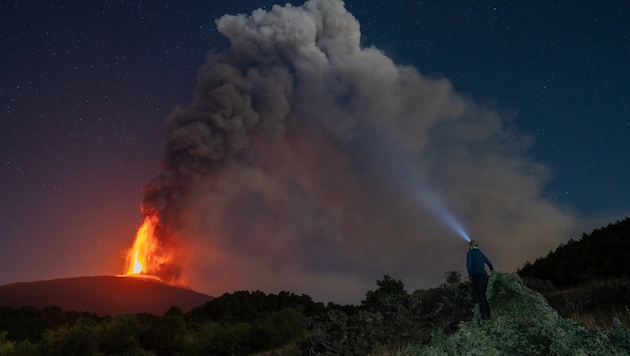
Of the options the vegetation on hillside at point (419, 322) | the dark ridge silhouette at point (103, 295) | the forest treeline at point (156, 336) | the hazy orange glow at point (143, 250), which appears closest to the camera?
A: the vegetation on hillside at point (419, 322)

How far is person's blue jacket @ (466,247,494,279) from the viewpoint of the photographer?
10984mm

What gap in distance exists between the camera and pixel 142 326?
122 feet

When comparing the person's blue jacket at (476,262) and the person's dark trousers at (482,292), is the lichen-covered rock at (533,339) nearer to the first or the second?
the person's dark trousers at (482,292)


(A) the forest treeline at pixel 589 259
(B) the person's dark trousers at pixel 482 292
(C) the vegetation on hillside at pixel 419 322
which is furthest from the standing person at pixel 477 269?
(A) the forest treeline at pixel 589 259

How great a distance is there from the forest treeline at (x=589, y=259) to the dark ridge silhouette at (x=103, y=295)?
56185mm

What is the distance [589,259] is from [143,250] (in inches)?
3018

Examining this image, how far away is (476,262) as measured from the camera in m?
11.0

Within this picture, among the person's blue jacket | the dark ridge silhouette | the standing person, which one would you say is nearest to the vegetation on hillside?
the standing person

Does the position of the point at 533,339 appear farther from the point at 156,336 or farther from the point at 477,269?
the point at 156,336

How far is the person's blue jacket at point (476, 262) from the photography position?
432 inches

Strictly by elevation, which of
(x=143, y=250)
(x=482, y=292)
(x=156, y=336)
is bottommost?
(x=156, y=336)

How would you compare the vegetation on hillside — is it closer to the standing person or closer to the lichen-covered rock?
the lichen-covered rock

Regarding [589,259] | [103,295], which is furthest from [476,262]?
[103,295]

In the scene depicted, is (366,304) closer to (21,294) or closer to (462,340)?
(462,340)
